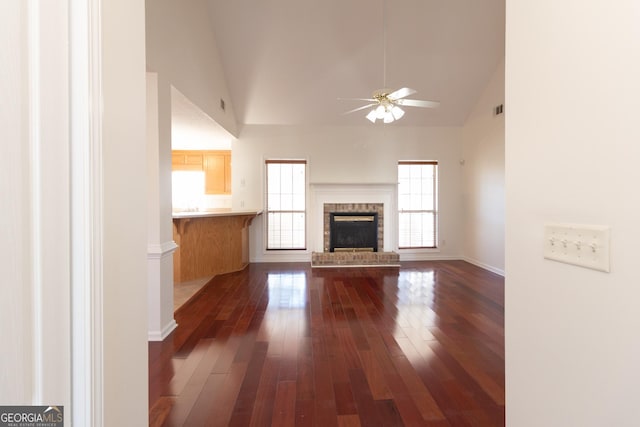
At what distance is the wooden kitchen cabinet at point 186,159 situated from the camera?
19.9 feet

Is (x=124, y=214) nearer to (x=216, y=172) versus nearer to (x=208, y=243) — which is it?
(x=208, y=243)

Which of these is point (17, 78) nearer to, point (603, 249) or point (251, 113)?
point (603, 249)

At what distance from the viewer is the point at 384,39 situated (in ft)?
13.8

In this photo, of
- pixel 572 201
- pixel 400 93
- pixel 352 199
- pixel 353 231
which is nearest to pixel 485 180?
pixel 352 199

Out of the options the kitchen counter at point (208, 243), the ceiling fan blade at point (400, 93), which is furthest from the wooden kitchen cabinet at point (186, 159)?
the ceiling fan blade at point (400, 93)

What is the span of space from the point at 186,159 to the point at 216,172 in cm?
69

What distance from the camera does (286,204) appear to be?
5.64 meters

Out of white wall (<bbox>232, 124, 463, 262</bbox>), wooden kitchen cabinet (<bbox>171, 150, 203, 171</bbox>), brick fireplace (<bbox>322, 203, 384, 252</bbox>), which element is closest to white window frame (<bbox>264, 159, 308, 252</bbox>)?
white wall (<bbox>232, 124, 463, 262</bbox>)

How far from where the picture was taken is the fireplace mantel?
18.1 feet

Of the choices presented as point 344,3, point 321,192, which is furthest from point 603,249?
point 321,192

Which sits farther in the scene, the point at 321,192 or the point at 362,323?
the point at 321,192

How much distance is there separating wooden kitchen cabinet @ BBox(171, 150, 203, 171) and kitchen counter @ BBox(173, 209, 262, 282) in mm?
2171

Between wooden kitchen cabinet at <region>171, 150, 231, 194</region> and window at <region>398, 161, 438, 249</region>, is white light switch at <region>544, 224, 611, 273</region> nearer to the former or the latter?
window at <region>398, 161, 438, 249</region>

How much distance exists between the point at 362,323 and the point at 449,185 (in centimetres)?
409
